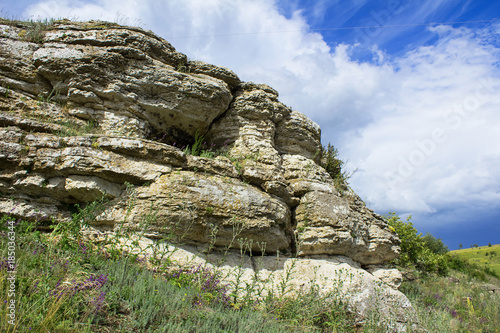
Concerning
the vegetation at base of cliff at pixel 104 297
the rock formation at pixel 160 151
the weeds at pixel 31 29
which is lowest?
the vegetation at base of cliff at pixel 104 297

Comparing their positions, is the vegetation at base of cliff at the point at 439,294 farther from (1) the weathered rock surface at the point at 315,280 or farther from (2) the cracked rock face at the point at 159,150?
(2) the cracked rock face at the point at 159,150

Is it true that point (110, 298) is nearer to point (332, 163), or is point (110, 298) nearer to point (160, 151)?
point (160, 151)

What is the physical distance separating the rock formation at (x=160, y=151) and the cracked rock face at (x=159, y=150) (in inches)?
1.2

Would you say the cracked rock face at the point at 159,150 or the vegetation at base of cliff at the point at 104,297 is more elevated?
the cracked rock face at the point at 159,150

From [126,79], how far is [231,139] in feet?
12.0

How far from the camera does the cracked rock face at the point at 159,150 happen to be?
6.13m

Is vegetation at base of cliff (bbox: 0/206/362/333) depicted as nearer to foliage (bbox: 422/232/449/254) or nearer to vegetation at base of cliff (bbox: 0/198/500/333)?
vegetation at base of cliff (bbox: 0/198/500/333)

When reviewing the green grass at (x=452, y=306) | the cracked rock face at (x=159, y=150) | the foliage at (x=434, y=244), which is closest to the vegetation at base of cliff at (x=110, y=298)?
the cracked rock face at (x=159, y=150)

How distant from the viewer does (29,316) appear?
2869mm

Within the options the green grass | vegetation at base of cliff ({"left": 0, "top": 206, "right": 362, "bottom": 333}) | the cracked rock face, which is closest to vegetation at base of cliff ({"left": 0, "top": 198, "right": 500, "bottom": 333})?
vegetation at base of cliff ({"left": 0, "top": 206, "right": 362, "bottom": 333})

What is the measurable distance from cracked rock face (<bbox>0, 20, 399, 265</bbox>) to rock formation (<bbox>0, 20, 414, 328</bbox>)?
0.10 feet

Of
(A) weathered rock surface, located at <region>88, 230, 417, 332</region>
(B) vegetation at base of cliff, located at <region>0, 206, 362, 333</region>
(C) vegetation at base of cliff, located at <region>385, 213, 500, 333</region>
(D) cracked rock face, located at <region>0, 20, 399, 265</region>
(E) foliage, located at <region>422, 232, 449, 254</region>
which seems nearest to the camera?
(B) vegetation at base of cliff, located at <region>0, 206, 362, 333</region>

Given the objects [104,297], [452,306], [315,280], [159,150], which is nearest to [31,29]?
[159,150]

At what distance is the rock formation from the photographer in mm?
6133
